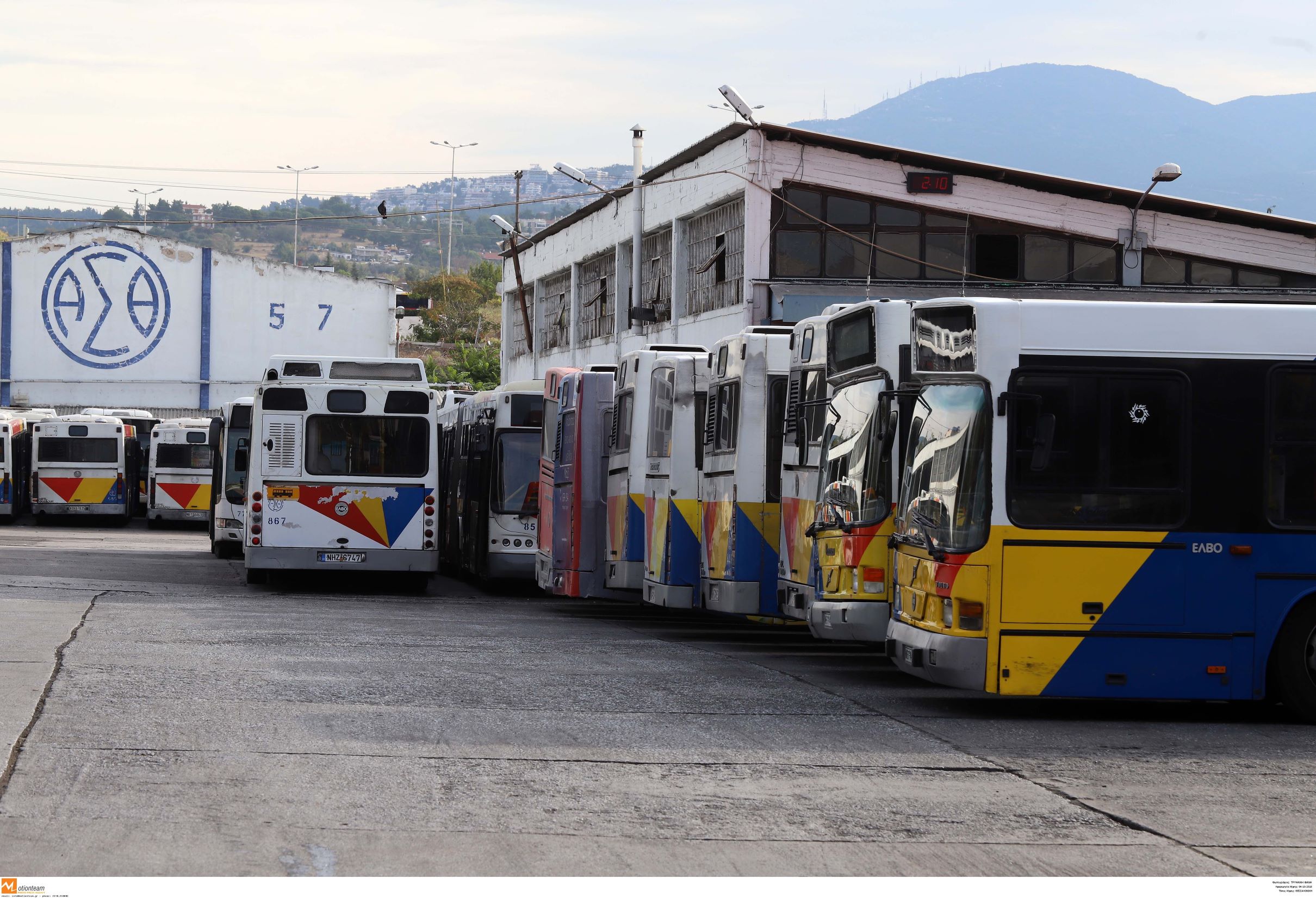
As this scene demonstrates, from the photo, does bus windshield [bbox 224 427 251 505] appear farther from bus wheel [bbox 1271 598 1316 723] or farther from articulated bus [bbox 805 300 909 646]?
bus wheel [bbox 1271 598 1316 723]

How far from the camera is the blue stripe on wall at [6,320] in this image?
2699 inches

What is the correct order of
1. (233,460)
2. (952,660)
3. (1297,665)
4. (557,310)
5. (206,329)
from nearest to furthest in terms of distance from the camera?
(952,660) → (1297,665) → (233,460) → (557,310) → (206,329)

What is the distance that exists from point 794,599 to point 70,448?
33.5m

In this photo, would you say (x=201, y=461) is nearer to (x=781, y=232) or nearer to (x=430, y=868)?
(x=781, y=232)

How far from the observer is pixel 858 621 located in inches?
500

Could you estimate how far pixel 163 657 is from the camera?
1327 centimetres

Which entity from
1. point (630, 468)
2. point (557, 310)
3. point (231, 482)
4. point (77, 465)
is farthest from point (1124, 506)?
point (557, 310)

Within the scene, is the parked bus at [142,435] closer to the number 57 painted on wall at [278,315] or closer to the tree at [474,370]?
the number 57 painted on wall at [278,315]

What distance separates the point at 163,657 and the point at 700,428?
19.4 feet

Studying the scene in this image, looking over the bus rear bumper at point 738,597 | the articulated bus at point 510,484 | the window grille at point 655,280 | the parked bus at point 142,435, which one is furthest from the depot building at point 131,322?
the bus rear bumper at point 738,597

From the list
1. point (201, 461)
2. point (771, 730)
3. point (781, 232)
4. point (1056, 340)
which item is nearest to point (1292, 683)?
point (1056, 340)

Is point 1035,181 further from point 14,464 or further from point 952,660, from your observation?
point 14,464

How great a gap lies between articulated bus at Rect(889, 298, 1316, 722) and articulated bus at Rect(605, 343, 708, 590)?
21.8 feet

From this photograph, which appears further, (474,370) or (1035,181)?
(474,370)
